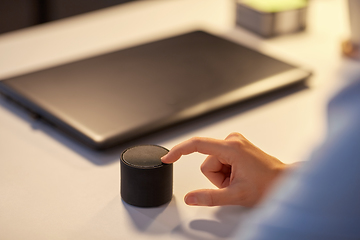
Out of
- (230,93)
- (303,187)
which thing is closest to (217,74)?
(230,93)

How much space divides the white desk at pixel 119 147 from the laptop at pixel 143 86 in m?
0.04

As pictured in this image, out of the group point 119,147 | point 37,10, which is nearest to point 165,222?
point 119,147

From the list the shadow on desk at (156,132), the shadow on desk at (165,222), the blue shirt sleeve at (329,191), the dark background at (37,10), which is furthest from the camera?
the dark background at (37,10)

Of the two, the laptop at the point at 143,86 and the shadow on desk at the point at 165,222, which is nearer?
the shadow on desk at the point at 165,222

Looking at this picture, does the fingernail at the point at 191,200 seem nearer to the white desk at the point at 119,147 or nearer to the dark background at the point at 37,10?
the white desk at the point at 119,147

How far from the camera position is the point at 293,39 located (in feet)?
5.41

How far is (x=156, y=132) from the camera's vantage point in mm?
1057

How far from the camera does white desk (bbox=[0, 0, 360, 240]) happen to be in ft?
2.65

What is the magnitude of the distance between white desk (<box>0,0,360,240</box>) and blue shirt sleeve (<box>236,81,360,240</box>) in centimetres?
3

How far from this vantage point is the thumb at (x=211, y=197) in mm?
826

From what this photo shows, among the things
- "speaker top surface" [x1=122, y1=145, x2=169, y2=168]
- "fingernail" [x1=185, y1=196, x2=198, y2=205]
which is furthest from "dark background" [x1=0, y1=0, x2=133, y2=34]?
"fingernail" [x1=185, y1=196, x2=198, y2=205]

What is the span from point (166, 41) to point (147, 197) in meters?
0.70

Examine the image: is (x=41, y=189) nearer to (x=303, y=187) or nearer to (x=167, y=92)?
(x=167, y=92)

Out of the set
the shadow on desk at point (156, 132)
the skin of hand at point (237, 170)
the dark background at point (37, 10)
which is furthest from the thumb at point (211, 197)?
the dark background at point (37, 10)
